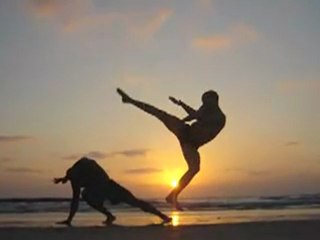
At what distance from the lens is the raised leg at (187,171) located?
17234 millimetres

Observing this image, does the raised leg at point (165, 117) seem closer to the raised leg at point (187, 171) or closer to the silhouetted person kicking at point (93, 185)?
the raised leg at point (187, 171)

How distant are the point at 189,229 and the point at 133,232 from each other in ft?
5.17

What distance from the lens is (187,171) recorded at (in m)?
17.3

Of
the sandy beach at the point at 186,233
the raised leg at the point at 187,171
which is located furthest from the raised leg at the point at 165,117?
the sandy beach at the point at 186,233

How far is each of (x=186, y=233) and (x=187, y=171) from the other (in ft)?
5.12

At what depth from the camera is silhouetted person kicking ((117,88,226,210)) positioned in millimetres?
17156

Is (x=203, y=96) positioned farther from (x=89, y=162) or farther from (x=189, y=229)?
(x=89, y=162)

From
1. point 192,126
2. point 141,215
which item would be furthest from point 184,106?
point 141,215

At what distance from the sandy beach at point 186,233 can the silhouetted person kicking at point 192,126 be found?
1.02 meters

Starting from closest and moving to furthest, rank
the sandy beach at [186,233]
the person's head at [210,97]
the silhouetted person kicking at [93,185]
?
the sandy beach at [186,233], the person's head at [210,97], the silhouetted person kicking at [93,185]

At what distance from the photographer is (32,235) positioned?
54.3ft

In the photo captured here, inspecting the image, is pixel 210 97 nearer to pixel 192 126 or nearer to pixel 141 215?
pixel 192 126

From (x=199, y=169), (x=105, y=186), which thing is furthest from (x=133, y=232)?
(x=105, y=186)

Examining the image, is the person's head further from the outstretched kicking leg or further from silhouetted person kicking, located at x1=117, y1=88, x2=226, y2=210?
the outstretched kicking leg
